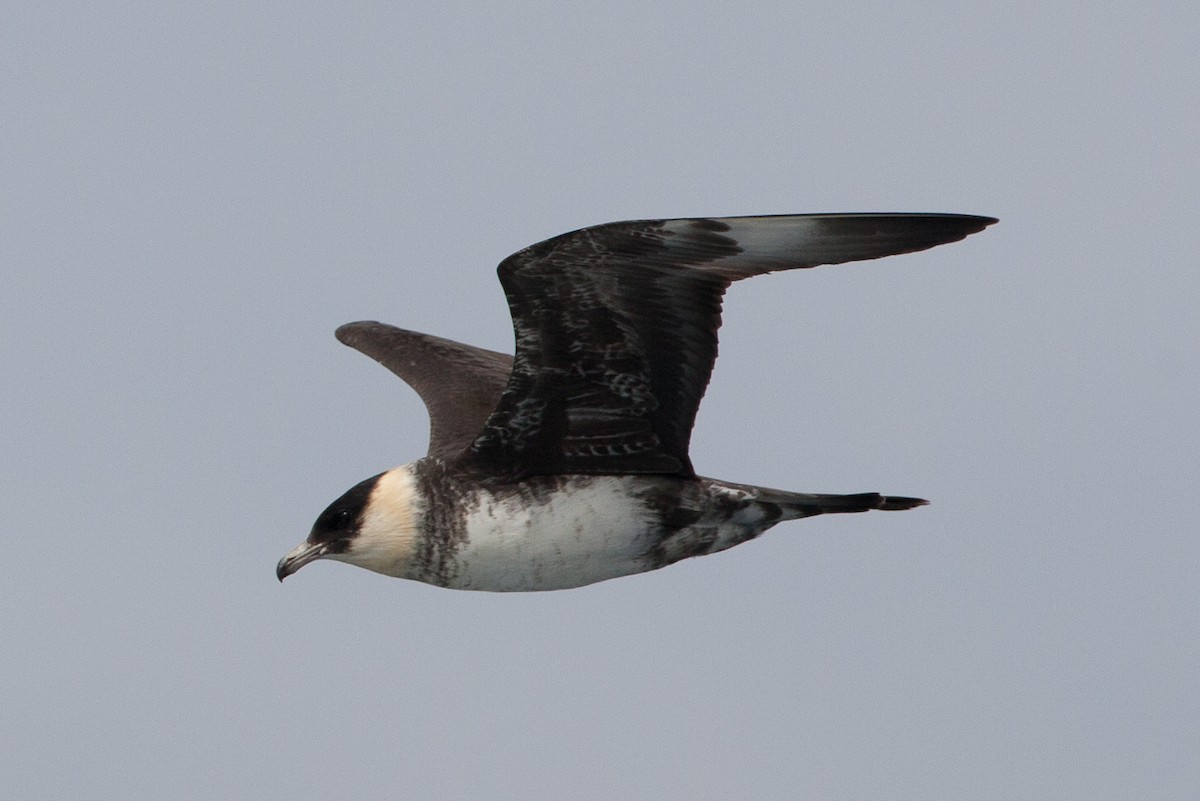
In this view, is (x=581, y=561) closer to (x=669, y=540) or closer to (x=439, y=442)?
(x=669, y=540)

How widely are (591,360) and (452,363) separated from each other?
278 cm

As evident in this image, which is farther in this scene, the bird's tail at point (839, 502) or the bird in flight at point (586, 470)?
the bird's tail at point (839, 502)

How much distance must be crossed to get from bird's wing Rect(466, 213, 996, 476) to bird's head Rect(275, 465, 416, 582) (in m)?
0.43

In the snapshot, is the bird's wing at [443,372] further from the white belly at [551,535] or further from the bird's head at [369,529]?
the white belly at [551,535]

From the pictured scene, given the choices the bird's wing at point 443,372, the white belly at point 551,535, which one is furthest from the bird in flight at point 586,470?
the bird's wing at point 443,372

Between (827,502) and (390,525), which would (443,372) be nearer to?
(390,525)

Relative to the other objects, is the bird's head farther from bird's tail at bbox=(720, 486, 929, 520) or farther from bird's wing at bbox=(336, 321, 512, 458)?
bird's tail at bbox=(720, 486, 929, 520)

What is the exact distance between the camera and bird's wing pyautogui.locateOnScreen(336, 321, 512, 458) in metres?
10.7

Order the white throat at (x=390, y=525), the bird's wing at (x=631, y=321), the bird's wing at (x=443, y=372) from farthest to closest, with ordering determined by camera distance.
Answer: the bird's wing at (x=443, y=372) → the white throat at (x=390, y=525) → the bird's wing at (x=631, y=321)

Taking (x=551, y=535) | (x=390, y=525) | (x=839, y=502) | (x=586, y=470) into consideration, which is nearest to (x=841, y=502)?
(x=839, y=502)

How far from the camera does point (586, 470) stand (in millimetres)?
9641

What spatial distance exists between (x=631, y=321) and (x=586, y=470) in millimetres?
932

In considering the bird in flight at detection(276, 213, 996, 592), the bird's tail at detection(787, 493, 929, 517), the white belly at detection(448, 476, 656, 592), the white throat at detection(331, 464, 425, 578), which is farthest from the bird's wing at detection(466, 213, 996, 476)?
the bird's tail at detection(787, 493, 929, 517)

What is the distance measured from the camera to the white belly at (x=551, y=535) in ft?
31.3
